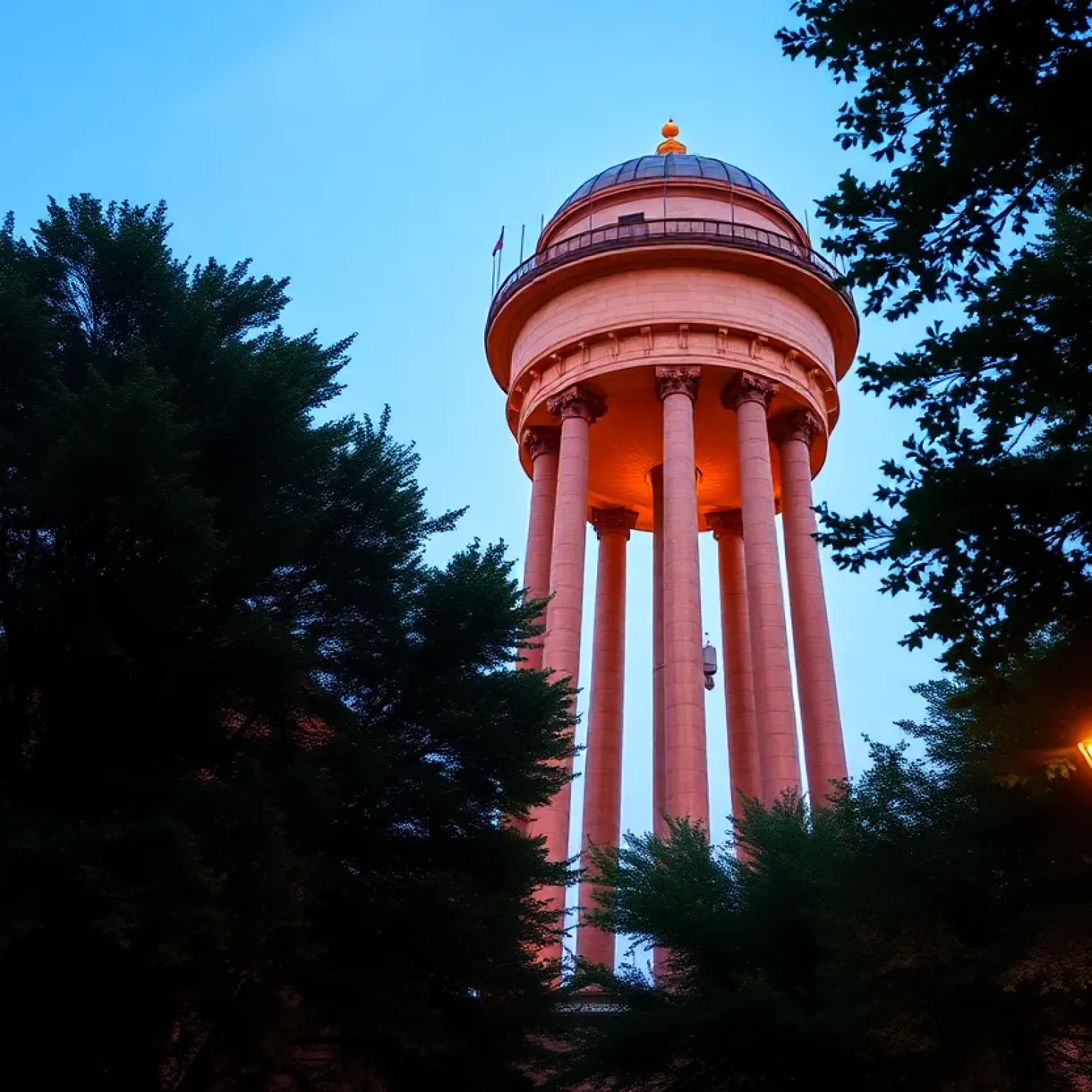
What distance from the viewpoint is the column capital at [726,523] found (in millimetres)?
39469

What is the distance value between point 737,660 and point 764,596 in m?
7.15

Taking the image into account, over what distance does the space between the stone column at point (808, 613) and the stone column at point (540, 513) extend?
6954 mm

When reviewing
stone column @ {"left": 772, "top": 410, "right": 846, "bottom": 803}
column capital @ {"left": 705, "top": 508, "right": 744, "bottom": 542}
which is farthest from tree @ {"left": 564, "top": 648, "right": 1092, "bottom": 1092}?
column capital @ {"left": 705, "top": 508, "right": 744, "bottom": 542}

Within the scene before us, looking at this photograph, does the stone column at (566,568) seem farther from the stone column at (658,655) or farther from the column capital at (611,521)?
the column capital at (611,521)

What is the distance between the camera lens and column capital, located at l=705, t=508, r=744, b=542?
39.5 meters

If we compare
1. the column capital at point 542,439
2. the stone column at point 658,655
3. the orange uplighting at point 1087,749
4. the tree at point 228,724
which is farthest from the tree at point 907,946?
the column capital at point 542,439

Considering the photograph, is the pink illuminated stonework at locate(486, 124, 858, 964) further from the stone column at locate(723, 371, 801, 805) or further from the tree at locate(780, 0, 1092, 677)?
the tree at locate(780, 0, 1092, 677)

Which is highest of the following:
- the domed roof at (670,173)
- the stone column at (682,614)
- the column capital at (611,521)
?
the domed roof at (670,173)

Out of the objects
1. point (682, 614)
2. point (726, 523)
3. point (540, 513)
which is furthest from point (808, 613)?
point (726, 523)

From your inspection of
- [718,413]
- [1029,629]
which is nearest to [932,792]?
[1029,629]

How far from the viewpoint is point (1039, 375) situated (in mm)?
9680

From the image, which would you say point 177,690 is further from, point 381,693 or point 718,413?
point 718,413

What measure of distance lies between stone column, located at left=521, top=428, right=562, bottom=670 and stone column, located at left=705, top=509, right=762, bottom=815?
5.82m

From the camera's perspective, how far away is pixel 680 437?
3027 cm
